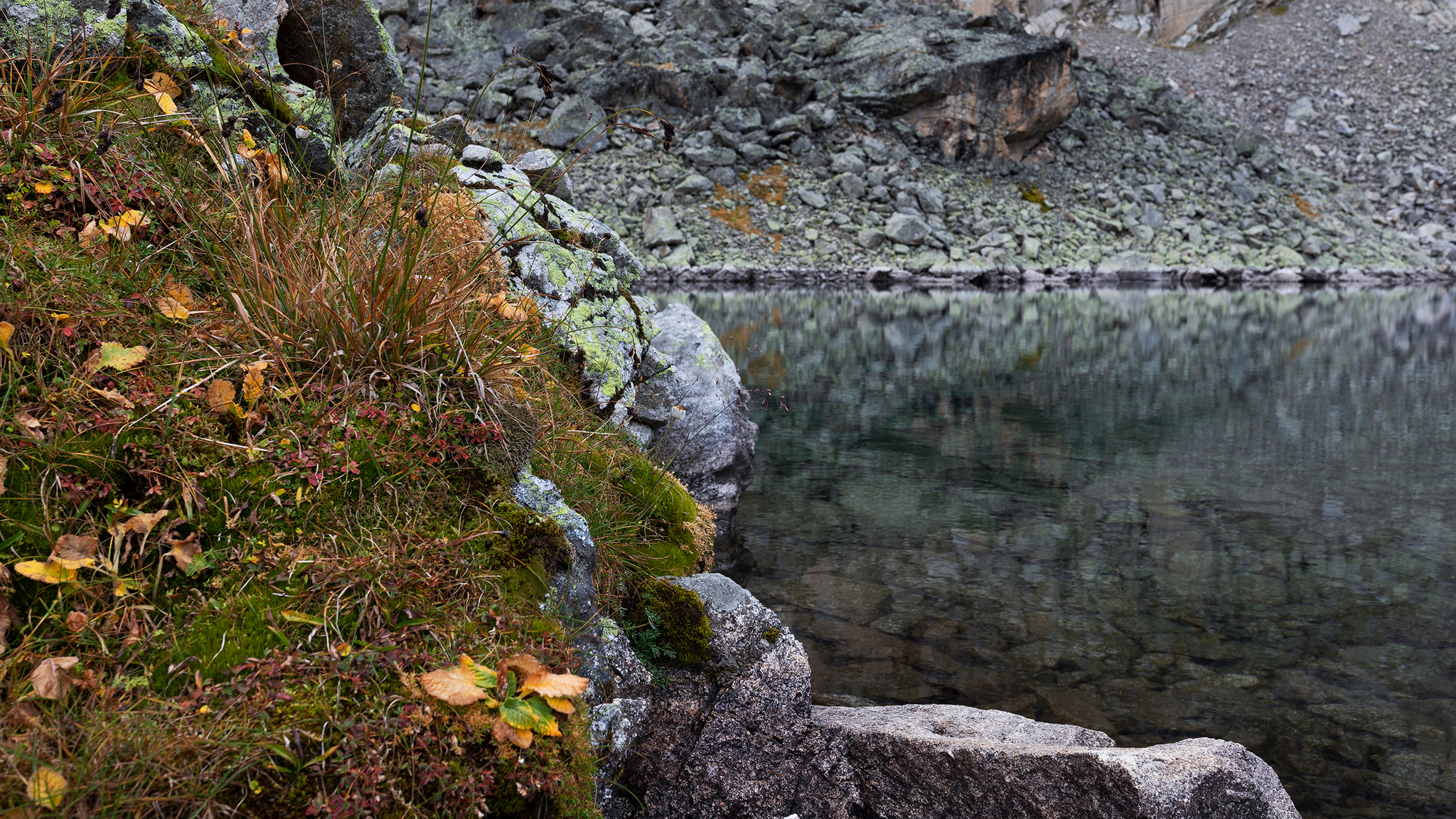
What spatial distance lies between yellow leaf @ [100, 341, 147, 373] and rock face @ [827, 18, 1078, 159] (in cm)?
6566

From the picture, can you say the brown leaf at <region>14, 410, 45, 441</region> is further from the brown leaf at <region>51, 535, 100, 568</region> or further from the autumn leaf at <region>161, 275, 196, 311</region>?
the autumn leaf at <region>161, 275, 196, 311</region>

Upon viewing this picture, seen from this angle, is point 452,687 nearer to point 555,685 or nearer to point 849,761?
point 555,685

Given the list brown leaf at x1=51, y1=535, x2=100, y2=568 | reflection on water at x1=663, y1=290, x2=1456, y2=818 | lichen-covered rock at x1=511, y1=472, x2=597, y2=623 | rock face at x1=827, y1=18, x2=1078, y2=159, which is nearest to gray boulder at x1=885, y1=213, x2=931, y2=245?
rock face at x1=827, y1=18, x2=1078, y2=159

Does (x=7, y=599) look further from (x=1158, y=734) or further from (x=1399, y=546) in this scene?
(x=1399, y=546)

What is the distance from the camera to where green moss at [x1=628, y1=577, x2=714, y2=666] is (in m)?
3.82

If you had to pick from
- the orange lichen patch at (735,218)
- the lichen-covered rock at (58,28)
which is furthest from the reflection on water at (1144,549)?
the orange lichen patch at (735,218)

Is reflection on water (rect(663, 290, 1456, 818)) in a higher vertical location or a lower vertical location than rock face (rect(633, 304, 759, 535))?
lower

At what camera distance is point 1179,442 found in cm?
1204

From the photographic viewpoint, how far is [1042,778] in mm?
3281

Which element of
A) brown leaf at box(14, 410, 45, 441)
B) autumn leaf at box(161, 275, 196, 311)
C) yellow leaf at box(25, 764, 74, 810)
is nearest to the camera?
yellow leaf at box(25, 764, 74, 810)

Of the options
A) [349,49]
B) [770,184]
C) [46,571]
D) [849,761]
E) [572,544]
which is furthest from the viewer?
[770,184]

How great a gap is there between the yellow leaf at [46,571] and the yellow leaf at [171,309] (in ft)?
3.28

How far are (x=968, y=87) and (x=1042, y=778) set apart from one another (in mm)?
67277

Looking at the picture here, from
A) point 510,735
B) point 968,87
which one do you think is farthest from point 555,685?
point 968,87
